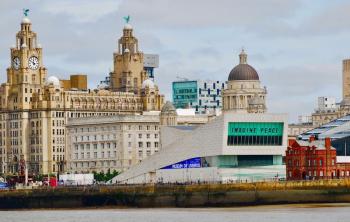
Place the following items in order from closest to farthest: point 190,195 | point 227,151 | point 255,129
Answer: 1. point 190,195
2. point 227,151
3. point 255,129

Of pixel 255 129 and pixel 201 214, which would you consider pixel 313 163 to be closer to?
pixel 255 129

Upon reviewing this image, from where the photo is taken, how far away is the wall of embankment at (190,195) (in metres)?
159

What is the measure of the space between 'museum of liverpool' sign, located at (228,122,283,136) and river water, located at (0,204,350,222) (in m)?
26.0

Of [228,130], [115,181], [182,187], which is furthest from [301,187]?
[115,181]

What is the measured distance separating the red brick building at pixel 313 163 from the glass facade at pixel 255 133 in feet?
22.5

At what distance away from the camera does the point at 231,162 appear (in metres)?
186

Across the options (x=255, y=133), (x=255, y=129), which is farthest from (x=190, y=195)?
(x=255, y=129)

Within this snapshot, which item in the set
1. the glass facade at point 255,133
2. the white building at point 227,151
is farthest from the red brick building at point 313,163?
the glass facade at point 255,133

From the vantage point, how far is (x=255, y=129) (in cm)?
18525

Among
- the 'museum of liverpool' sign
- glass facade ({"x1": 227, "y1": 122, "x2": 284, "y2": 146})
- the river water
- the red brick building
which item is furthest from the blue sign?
the river water

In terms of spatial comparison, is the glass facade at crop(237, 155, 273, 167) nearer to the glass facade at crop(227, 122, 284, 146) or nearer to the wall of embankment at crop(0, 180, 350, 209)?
the glass facade at crop(227, 122, 284, 146)

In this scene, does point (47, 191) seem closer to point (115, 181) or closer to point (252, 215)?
point (115, 181)

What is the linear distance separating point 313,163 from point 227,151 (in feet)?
38.3

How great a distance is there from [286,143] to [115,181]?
897 inches
